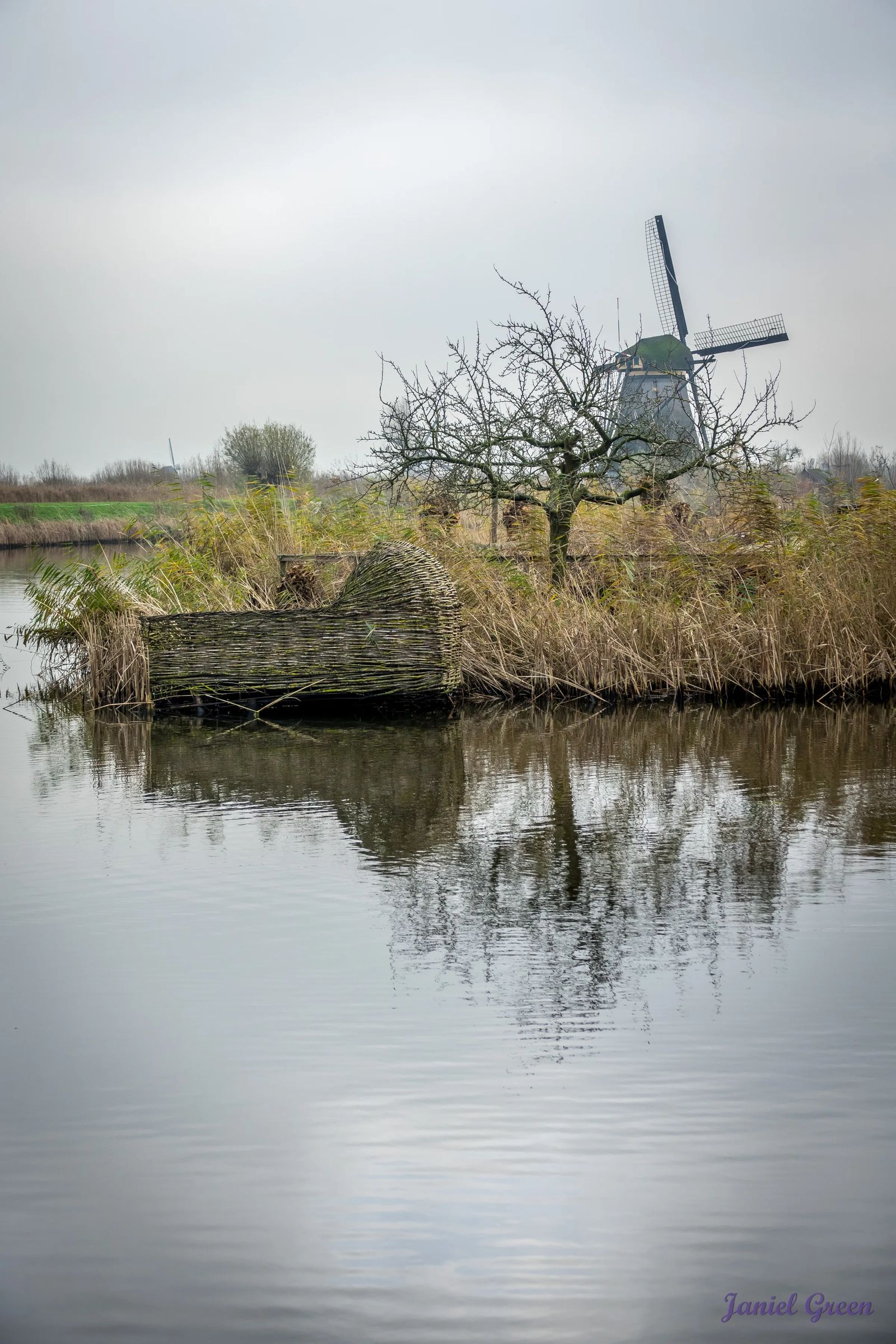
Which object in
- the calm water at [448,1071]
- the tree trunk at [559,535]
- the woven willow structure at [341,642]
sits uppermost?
the tree trunk at [559,535]

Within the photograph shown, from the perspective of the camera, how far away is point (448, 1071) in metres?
3.01

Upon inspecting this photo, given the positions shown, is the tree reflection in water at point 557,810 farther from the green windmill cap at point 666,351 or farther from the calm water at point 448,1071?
the green windmill cap at point 666,351

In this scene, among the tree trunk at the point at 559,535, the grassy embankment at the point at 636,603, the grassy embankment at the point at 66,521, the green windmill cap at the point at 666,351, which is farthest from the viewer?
the grassy embankment at the point at 66,521

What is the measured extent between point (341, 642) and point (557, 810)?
3.49 metres

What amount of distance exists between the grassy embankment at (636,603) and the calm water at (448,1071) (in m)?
3.71

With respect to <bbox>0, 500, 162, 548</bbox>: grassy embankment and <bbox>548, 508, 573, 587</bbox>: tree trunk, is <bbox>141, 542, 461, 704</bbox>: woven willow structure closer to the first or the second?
<bbox>548, 508, 573, 587</bbox>: tree trunk

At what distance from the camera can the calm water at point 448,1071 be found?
2225 millimetres

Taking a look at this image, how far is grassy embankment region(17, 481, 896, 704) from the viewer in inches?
372

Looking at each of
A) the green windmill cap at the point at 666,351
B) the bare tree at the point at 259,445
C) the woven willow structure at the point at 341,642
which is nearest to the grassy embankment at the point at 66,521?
the bare tree at the point at 259,445

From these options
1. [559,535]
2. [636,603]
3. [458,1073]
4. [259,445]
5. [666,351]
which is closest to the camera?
→ [458,1073]

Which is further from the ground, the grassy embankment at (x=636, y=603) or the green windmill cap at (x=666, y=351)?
the green windmill cap at (x=666, y=351)

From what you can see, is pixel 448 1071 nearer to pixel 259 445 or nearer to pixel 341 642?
pixel 341 642

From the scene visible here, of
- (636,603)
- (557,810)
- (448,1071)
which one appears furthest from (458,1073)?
(636,603)

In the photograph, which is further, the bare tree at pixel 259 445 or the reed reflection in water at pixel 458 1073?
the bare tree at pixel 259 445
